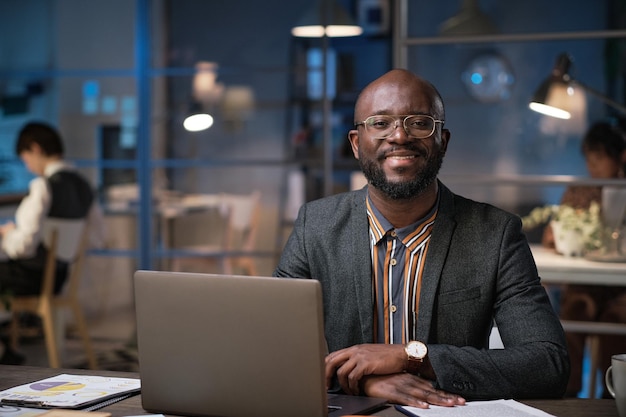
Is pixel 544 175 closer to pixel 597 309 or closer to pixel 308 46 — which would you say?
pixel 597 309

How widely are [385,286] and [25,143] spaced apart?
3502 mm

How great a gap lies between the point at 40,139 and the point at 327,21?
73.9 inches

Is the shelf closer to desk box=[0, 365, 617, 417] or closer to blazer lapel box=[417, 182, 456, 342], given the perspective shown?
blazer lapel box=[417, 182, 456, 342]

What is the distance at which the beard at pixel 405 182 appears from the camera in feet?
6.79

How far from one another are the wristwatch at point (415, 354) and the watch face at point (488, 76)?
285 cm

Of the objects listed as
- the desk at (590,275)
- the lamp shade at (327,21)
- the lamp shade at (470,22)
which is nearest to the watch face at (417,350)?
the desk at (590,275)

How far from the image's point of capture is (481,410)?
1.62 metres

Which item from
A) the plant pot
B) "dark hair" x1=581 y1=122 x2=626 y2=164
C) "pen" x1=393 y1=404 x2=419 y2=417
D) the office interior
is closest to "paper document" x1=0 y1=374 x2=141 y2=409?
"pen" x1=393 y1=404 x2=419 y2=417

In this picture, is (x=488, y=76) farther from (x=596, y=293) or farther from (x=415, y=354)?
(x=415, y=354)

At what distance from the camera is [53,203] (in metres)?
4.88

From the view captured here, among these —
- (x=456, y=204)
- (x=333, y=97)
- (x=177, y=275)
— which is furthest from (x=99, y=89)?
(x=177, y=275)

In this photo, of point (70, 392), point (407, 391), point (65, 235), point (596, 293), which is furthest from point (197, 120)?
point (407, 391)

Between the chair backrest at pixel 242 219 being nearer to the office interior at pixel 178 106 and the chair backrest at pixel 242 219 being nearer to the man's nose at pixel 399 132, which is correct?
the office interior at pixel 178 106

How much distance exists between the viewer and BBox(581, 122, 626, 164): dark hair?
4145mm
